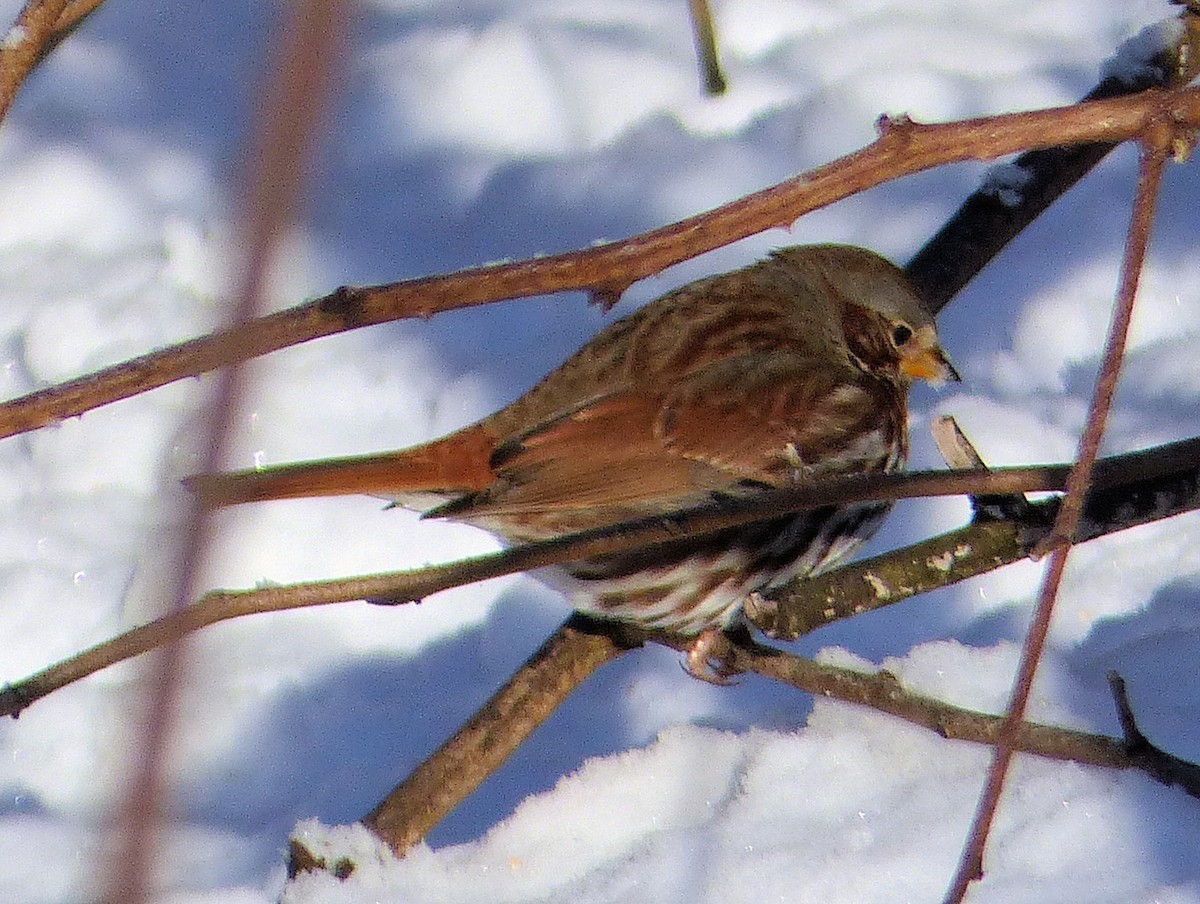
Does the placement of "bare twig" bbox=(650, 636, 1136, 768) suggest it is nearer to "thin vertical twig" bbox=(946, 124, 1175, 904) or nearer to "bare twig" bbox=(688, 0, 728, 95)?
"thin vertical twig" bbox=(946, 124, 1175, 904)

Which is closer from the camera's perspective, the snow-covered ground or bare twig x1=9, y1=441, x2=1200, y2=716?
bare twig x1=9, y1=441, x2=1200, y2=716

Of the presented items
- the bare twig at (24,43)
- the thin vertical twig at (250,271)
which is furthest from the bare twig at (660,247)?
the bare twig at (24,43)

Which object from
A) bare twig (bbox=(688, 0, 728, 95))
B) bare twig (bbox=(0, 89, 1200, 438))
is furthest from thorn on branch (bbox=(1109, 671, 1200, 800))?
bare twig (bbox=(688, 0, 728, 95))

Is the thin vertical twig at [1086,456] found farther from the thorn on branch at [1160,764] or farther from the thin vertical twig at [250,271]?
the thorn on branch at [1160,764]

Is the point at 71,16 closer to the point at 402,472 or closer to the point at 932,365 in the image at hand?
the point at 402,472

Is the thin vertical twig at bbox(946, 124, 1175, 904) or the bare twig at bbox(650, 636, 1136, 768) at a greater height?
the bare twig at bbox(650, 636, 1136, 768)

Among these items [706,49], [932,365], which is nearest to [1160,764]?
[932,365]

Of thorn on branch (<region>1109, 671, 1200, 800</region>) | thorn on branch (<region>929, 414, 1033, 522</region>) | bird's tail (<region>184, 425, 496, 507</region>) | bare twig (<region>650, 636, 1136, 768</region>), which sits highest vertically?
bird's tail (<region>184, 425, 496, 507</region>)

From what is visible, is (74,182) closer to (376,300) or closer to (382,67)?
(382,67)
